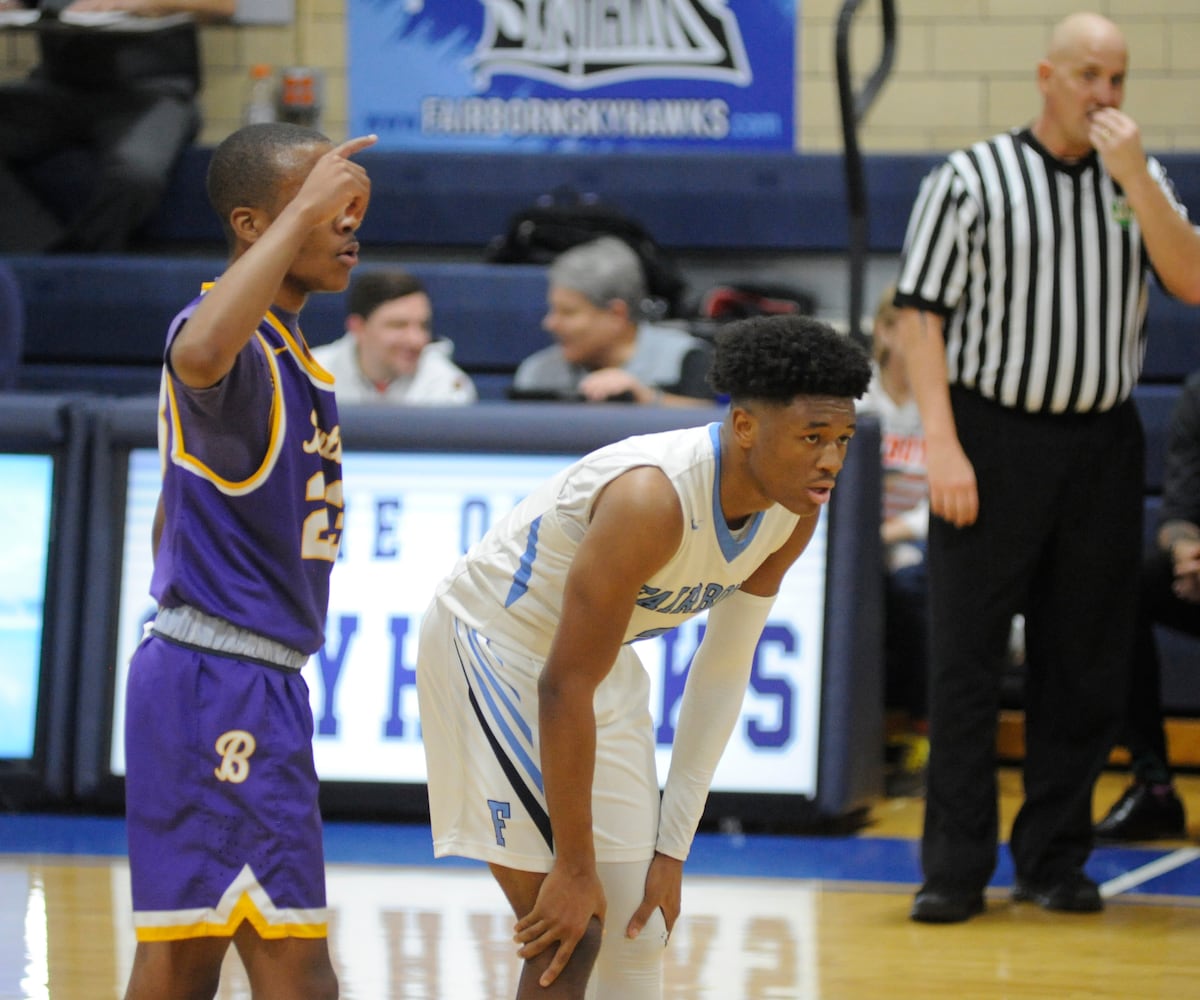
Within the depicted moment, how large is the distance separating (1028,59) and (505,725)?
6321 mm

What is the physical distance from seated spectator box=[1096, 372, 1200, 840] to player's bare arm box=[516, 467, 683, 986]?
2.86 meters

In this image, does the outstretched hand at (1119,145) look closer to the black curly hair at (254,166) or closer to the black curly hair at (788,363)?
the black curly hair at (788,363)

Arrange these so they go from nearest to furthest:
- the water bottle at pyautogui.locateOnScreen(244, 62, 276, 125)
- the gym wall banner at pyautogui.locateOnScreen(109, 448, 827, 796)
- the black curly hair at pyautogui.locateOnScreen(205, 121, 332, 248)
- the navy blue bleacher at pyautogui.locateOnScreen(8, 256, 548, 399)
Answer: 1. the black curly hair at pyautogui.locateOnScreen(205, 121, 332, 248)
2. the gym wall banner at pyautogui.locateOnScreen(109, 448, 827, 796)
3. the navy blue bleacher at pyautogui.locateOnScreen(8, 256, 548, 399)
4. the water bottle at pyautogui.locateOnScreen(244, 62, 276, 125)

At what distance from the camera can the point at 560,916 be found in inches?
91.1

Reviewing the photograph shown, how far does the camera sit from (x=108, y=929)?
3.86 metres

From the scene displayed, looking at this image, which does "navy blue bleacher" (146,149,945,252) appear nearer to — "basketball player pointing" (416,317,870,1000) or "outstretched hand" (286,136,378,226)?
"basketball player pointing" (416,317,870,1000)

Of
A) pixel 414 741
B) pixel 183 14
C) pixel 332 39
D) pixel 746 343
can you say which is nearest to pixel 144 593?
pixel 414 741

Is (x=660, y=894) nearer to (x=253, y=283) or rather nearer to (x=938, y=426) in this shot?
(x=253, y=283)

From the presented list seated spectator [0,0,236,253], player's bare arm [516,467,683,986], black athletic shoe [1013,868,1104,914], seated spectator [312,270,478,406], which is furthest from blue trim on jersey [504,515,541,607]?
seated spectator [0,0,236,253]

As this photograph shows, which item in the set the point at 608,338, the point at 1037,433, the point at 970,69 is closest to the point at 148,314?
the point at 608,338

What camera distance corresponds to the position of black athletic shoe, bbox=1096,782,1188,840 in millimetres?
4812

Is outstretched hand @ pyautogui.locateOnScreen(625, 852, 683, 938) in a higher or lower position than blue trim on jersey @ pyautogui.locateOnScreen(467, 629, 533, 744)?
lower

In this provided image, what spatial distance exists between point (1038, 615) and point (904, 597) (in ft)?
3.90

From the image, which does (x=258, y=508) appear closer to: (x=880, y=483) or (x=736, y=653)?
(x=736, y=653)
